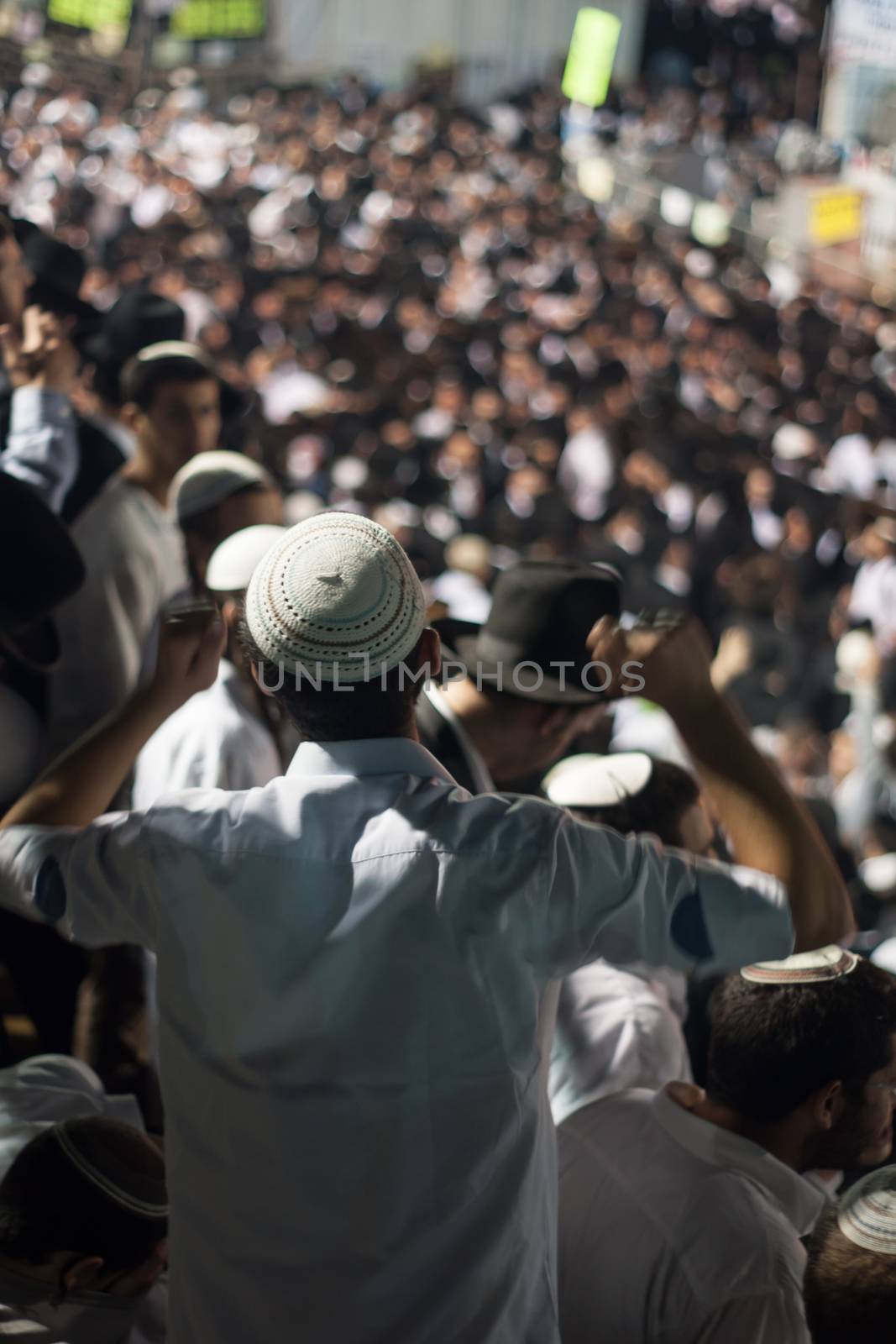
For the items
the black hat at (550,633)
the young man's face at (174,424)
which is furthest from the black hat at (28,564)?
the young man's face at (174,424)

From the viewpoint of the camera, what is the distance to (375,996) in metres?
0.87

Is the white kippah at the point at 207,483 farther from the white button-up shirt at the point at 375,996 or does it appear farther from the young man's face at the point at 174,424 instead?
the white button-up shirt at the point at 375,996

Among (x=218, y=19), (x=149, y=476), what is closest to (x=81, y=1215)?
(x=149, y=476)

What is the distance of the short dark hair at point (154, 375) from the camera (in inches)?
83.2

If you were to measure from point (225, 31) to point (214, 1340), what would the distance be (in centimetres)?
1029

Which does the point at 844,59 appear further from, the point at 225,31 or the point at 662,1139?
the point at 662,1139

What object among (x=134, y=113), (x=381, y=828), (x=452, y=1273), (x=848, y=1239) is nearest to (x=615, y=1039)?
(x=848, y=1239)

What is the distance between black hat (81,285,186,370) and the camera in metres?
2.33

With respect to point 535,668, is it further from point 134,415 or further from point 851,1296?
point 134,415

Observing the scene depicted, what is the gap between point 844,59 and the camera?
33.0 feet

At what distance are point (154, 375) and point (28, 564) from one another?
0.80 meters

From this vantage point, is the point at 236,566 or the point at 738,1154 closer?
the point at 738,1154

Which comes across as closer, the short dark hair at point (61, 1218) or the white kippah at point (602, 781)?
the short dark hair at point (61, 1218)

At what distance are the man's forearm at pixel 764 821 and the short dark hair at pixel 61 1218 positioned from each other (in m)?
0.65
